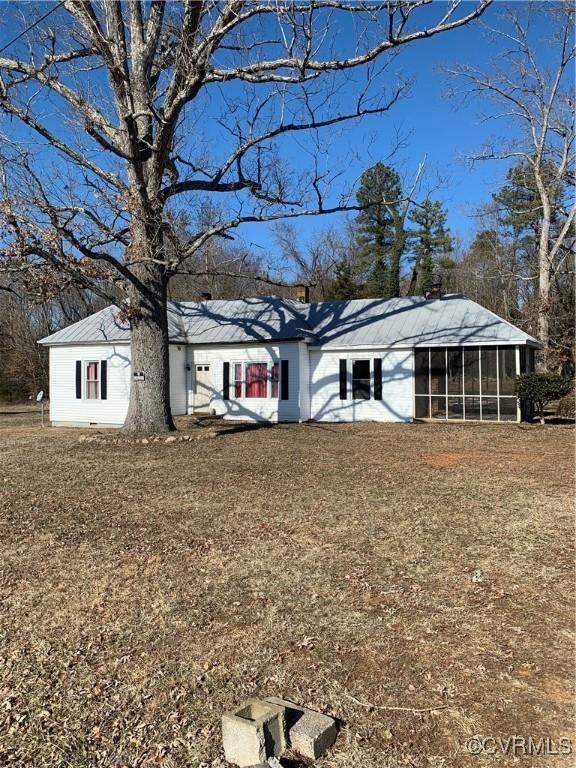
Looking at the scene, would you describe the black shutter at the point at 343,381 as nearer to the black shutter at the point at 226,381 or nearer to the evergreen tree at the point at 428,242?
the black shutter at the point at 226,381

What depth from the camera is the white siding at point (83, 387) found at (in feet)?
68.6

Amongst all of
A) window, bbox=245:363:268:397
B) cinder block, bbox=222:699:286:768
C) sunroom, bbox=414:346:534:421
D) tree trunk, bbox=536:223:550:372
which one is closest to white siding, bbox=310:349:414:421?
sunroom, bbox=414:346:534:421

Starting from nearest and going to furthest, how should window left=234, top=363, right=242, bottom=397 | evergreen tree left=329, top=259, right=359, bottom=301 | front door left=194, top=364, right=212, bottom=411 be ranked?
window left=234, top=363, right=242, bottom=397, front door left=194, top=364, right=212, bottom=411, evergreen tree left=329, top=259, right=359, bottom=301

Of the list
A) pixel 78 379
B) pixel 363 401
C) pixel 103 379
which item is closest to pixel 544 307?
pixel 363 401

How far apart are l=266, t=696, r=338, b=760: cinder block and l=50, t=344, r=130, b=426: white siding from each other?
60.9ft

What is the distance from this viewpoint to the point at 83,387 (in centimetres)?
2169

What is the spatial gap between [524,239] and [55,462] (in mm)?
34556

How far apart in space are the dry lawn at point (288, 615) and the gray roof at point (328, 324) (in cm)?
1021

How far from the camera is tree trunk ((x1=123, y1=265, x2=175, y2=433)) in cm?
1479

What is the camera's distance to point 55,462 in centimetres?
1180

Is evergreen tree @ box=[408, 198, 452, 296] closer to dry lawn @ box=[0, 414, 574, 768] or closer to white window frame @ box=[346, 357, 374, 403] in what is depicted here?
white window frame @ box=[346, 357, 374, 403]

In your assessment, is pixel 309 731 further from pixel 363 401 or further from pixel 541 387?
pixel 363 401

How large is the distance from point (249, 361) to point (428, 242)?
25.5 metres

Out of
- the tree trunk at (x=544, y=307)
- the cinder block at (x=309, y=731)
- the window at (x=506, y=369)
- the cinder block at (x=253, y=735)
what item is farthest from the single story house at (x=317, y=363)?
the cinder block at (x=253, y=735)
